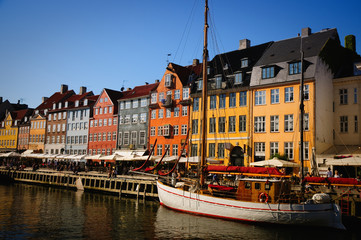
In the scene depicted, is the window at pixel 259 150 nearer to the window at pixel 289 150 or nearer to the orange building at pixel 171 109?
the window at pixel 289 150

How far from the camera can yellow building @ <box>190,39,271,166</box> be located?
4450 cm

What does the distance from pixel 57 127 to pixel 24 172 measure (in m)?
23.9

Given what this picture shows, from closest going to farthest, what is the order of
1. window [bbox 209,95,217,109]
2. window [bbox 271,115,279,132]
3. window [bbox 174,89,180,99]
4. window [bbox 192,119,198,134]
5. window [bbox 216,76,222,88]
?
window [bbox 271,115,279,132], window [bbox 216,76,222,88], window [bbox 209,95,217,109], window [bbox 192,119,198,134], window [bbox 174,89,180,99]

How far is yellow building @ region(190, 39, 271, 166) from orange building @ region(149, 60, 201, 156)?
207 centimetres

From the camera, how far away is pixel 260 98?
43.4 metres

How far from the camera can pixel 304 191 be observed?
2694 centimetres

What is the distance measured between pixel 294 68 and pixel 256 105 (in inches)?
240

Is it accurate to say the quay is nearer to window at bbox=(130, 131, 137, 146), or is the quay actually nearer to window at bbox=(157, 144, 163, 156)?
window at bbox=(157, 144, 163, 156)

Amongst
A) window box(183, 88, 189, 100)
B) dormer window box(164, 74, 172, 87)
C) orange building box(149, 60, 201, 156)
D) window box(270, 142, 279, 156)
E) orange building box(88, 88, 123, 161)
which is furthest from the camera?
orange building box(88, 88, 123, 161)

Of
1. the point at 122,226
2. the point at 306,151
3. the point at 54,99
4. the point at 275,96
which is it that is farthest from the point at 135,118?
Answer: the point at 122,226

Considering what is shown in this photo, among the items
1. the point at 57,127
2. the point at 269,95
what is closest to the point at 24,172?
the point at 57,127

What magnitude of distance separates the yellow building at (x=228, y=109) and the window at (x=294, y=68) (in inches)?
221

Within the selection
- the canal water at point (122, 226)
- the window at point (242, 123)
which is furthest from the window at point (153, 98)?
the canal water at point (122, 226)

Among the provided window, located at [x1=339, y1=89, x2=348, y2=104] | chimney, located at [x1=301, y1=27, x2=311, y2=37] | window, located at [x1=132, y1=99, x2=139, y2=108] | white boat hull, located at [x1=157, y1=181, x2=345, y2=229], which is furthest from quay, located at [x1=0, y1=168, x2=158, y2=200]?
chimney, located at [x1=301, y1=27, x2=311, y2=37]
